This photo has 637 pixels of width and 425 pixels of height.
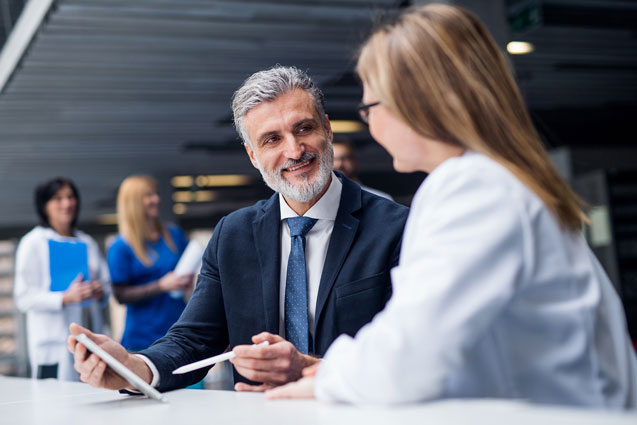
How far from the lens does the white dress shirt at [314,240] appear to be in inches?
80.7

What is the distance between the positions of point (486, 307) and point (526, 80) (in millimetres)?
7944

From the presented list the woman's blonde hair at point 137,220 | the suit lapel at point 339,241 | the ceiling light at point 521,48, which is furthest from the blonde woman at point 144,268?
the ceiling light at point 521,48

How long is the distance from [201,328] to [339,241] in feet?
1.57

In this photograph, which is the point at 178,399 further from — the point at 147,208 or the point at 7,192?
the point at 7,192

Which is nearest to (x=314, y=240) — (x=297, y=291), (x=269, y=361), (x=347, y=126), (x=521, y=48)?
(x=297, y=291)

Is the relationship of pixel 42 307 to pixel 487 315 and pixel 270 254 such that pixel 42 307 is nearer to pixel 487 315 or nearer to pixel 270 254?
pixel 270 254

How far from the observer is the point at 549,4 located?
19.8 feet

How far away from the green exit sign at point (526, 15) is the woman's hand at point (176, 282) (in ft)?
11.1

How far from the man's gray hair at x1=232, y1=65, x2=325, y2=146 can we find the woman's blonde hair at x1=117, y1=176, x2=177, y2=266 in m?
2.22

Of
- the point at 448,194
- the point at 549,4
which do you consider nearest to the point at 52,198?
the point at 448,194

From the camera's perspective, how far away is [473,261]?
42.9 inches

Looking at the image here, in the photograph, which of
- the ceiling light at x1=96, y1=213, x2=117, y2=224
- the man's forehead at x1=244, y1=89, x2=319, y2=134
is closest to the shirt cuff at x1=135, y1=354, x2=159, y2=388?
the man's forehead at x1=244, y1=89, x2=319, y2=134

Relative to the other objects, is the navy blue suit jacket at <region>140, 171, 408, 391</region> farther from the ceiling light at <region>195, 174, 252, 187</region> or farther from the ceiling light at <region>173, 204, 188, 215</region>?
the ceiling light at <region>173, 204, 188, 215</region>

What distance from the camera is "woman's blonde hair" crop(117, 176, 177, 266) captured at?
423 cm
